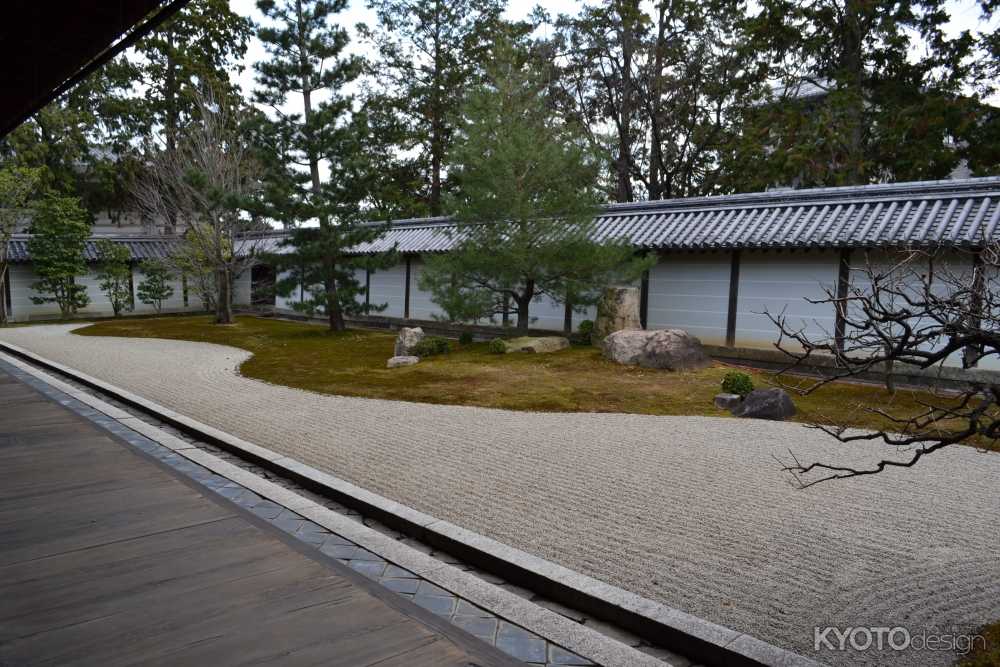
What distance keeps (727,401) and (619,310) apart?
194 inches

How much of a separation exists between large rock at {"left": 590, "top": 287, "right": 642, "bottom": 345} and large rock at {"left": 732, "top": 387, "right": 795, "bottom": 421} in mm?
4950

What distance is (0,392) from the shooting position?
10.2m

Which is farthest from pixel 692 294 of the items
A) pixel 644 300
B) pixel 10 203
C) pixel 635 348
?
pixel 10 203

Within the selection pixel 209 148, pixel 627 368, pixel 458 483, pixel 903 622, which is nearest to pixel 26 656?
pixel 458 483

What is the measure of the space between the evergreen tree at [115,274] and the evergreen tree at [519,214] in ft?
58.3

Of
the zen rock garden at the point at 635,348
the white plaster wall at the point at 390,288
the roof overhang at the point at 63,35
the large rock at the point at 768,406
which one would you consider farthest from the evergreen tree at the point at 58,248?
the large rock at the point at 768,406

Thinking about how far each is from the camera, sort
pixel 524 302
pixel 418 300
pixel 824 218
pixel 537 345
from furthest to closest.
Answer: pixel 418 300 → pixel 524 302 → pixel 537 345 → pixel 824 218

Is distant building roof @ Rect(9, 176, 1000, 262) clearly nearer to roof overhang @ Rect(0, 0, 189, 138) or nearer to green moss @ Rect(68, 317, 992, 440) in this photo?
green moss @ Rect(68, 317, 992, 440)

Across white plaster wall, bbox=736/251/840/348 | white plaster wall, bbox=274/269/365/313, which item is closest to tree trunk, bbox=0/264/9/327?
white plaster wall, bbox=274/269/365/313

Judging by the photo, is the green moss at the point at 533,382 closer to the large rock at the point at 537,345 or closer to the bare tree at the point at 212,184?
the large rock at the point at 537,345

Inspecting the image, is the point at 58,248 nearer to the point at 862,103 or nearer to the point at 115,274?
the point at 115,274

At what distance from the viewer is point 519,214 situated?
14.2 meters

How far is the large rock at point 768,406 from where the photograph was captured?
9.14m

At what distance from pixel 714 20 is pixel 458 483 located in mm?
Result: 23626
